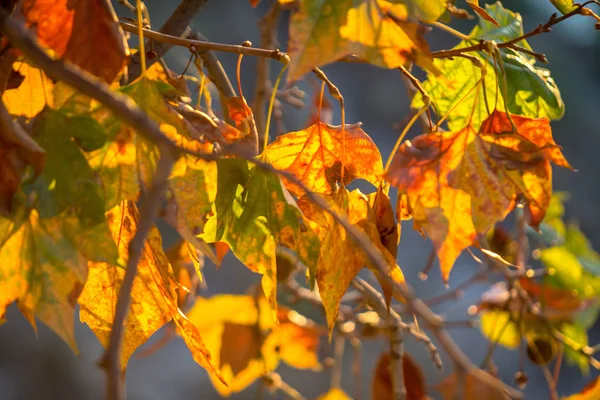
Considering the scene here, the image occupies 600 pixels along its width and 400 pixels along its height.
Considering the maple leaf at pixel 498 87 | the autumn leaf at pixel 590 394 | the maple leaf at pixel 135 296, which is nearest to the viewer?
the maple leaf at pixel 135 296

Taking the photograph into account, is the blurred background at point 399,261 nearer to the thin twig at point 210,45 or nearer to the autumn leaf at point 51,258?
the thin twig at point 210,45

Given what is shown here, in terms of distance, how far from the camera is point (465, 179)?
1.42ft

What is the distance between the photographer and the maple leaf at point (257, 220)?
42cm

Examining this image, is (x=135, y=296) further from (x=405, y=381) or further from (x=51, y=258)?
(x=405, y=381)

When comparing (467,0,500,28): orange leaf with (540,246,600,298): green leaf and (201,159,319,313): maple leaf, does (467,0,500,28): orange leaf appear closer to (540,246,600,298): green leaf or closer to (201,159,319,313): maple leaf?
(201,159,319,313): maple leaf

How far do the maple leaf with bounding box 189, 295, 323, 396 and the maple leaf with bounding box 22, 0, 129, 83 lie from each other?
0.56 m

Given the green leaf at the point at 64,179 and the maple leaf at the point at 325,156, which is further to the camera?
the maple leaf at the point at 325,156

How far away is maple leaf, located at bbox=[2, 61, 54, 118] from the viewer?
0.39 meters

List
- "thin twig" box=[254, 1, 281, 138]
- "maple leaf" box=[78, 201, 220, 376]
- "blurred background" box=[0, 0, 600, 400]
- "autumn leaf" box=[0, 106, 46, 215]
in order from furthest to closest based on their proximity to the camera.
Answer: "blurred background" box=[0, 0, 600, 400] → "thin twig" box=[254, 1, 281, 138] → "maple leaf" box=[78, 201, 220, 376] → "autumn leaf" box=[0, 106, 46, 215]

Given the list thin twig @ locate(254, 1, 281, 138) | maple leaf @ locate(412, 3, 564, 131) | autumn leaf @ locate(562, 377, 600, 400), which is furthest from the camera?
thin twig @ locate(254, 1, 281, 138)

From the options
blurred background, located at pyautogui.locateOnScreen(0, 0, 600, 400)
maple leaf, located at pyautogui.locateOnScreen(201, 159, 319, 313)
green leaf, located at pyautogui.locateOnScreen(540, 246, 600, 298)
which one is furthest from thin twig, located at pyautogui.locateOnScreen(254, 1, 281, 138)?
blurred background, located at pyautogui.locateOnScreen(0, 0, 600, 400)

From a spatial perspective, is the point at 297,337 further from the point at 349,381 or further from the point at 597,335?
the point at 597,335

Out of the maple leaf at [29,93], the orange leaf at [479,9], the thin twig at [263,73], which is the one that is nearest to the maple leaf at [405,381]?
the thin twig at [263,73]

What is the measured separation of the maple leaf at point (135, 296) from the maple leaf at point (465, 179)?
0.16m
